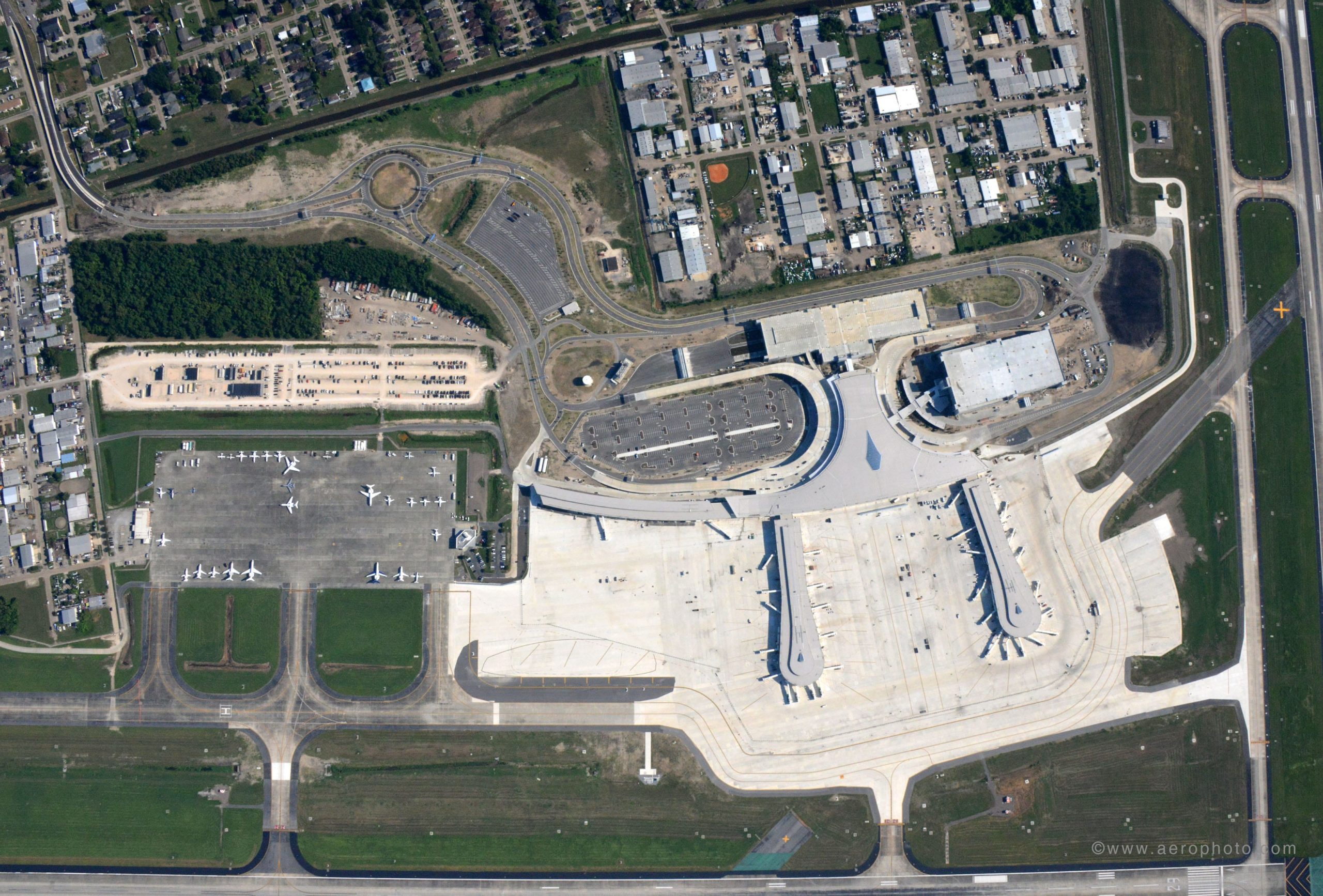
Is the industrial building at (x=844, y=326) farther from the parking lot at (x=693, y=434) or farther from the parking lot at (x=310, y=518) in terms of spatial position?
the parking lot at (x=310, y=518)

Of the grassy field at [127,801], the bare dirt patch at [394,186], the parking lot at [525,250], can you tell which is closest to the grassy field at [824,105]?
the parking lot at [525,250]

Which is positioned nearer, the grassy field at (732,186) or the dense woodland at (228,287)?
the dense woodland at (228,287)

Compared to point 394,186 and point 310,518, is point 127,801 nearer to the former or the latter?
point 310,518

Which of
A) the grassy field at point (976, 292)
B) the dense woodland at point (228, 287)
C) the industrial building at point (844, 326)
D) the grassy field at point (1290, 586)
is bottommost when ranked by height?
the grassy field at point (1290, 586)

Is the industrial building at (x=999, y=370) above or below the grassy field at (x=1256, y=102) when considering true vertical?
below

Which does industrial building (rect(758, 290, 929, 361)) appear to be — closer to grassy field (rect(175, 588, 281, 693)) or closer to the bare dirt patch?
the bare dirt patch

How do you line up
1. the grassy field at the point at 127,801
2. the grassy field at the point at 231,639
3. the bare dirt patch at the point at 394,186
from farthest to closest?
the bare dirt patch at the point at 394,186, the grassy field at the point at 231,639, the grassy field at the point at 127,801
